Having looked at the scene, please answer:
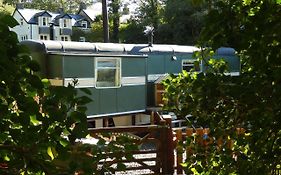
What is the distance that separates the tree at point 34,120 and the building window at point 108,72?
10836mm

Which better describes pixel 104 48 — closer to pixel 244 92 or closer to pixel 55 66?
pixel 55 66

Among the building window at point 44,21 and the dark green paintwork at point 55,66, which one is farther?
the building window at point 44,21

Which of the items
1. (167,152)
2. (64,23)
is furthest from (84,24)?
(167,152)

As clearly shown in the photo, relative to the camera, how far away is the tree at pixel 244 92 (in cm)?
132

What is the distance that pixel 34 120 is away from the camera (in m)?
1.02

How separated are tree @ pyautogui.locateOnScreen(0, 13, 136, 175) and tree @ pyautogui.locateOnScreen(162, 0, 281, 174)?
52 centimetres

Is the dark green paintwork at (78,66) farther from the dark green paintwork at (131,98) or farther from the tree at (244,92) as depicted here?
the tree at (244,92)

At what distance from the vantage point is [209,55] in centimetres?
162

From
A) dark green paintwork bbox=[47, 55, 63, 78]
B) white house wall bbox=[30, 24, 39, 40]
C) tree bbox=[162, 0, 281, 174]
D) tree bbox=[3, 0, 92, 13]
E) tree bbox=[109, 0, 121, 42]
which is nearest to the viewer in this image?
tree bbox=[162, 0, 281, 174]

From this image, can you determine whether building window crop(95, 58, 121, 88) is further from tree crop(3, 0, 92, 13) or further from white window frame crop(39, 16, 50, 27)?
tree crop(3, 0, 92, 13)

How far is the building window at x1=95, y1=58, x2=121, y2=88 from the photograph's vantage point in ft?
39.3

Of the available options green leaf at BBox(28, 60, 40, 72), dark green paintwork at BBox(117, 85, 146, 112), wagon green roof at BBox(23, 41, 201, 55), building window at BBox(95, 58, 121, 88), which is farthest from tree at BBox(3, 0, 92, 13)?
green leaf at BBox(28, 60, 40, 72)

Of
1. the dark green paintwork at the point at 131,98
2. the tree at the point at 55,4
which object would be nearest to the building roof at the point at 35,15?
the tree at the point at 55,4

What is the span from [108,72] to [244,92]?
1114 centimetres
